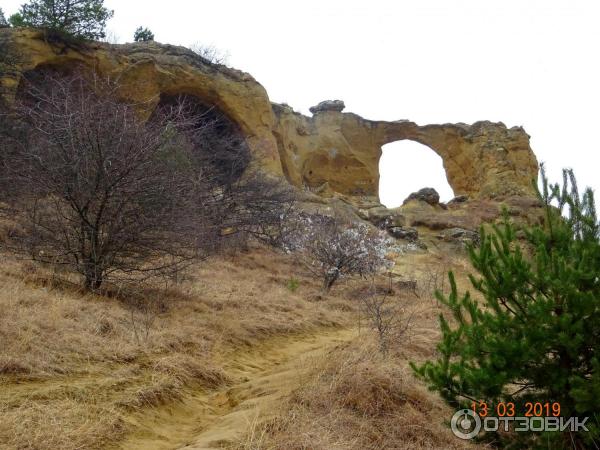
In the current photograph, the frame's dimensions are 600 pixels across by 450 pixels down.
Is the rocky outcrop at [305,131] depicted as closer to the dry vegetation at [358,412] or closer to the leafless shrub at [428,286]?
the leafless shrub at [428,286]

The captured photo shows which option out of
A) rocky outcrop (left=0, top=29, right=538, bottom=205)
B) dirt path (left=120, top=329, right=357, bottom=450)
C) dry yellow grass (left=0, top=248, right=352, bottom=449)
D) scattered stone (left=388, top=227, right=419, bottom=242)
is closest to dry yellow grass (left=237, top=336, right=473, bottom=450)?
dirt path (left=120, top=329, right=357, bottom=450)

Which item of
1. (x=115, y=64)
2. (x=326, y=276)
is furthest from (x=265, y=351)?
(x=115, y=64)

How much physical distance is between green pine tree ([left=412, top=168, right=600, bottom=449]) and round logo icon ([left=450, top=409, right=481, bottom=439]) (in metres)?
0.07

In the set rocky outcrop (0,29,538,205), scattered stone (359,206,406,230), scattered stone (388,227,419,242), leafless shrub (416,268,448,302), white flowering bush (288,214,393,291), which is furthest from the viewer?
scattered stone (359,206,406,230)

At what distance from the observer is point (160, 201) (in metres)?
7.87

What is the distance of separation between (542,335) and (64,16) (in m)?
18.8

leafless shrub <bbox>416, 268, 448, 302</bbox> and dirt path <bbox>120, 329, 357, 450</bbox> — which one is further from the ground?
leafless shrub <bbox>416, 268, 448, 302</bbox>

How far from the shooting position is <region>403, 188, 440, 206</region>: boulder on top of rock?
999 inches

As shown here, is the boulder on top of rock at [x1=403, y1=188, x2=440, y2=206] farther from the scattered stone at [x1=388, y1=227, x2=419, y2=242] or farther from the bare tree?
the bare tree

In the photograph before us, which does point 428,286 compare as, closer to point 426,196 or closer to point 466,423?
point 466,423

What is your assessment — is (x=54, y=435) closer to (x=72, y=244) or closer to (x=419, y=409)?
(x=419, y=409)

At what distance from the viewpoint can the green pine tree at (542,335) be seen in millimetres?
3131

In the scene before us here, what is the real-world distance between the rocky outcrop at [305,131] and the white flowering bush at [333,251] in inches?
198

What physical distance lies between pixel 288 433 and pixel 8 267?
17.5ft
